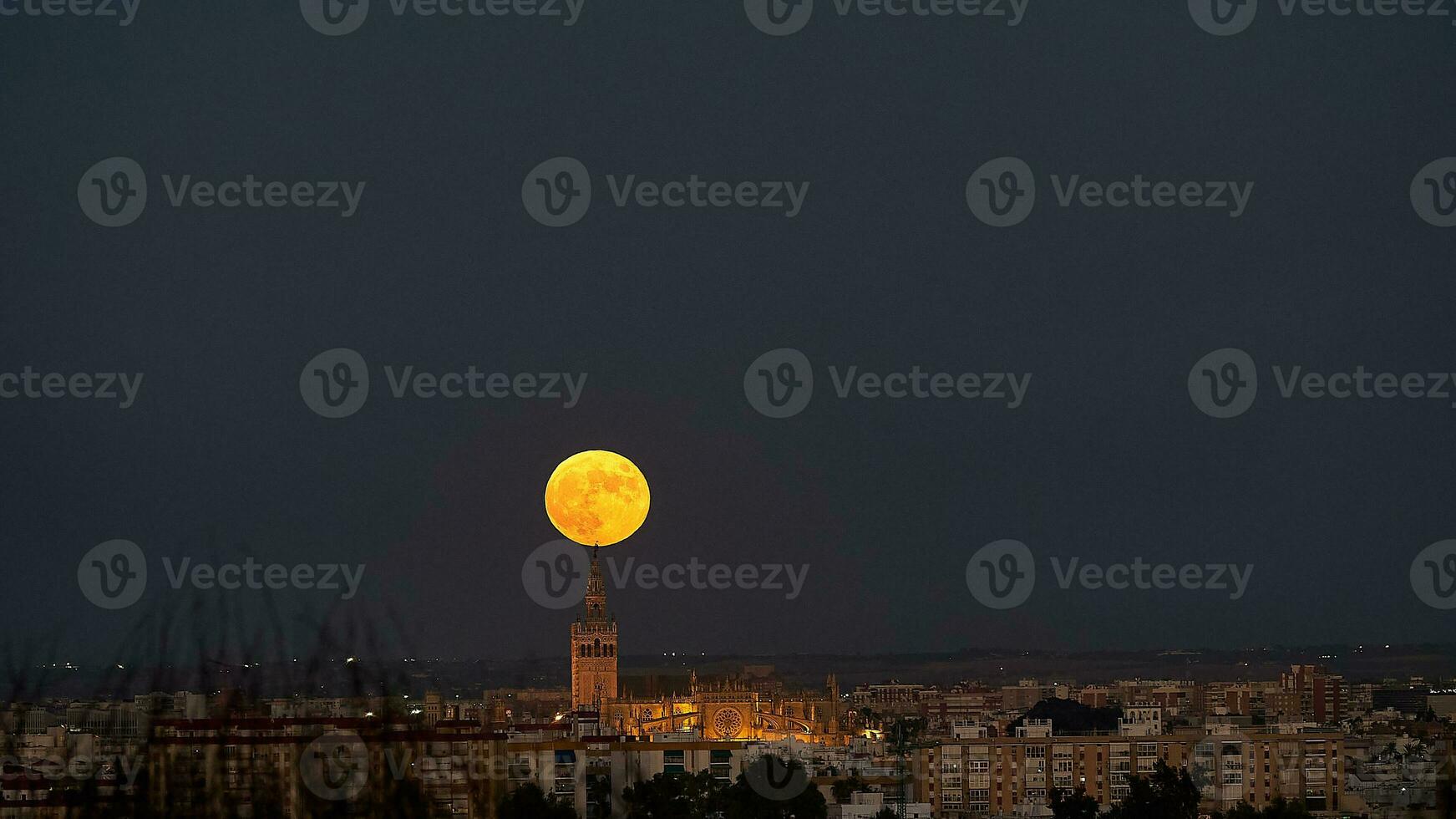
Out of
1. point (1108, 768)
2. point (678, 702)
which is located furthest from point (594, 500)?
point (678, 702)

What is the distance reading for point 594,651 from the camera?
9219cm

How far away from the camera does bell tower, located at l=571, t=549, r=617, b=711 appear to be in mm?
91812

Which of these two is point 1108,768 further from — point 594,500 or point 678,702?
point 678,702

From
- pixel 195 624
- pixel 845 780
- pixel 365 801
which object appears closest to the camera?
pixel 195 624

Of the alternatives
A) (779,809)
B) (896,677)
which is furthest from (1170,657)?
(779,809)

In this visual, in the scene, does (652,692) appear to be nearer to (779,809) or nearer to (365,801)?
(779,809)

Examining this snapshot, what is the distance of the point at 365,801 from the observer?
35.6 ft

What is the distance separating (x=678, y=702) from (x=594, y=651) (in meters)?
4.95

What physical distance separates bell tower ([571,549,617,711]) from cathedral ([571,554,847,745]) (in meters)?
0.04

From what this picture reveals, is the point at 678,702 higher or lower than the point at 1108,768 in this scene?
higher

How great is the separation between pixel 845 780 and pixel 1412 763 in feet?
54.8

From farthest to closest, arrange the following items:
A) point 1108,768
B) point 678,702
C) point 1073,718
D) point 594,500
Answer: point 678,702 → point 1073,718 → point 1108,768 → point 594,500

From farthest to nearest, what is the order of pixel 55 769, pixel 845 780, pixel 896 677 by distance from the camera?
1. pixel 896 677
2. pixel 845 780
3. pixel 55 769

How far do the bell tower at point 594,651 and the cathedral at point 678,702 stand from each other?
4 centimetres
